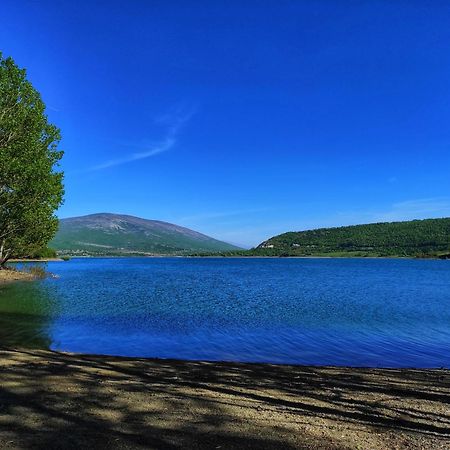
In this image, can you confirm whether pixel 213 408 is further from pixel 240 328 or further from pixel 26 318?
pixel 26 318

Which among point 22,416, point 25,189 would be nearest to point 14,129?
point 25,189

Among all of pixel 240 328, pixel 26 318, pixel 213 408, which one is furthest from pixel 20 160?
pixel 213 408

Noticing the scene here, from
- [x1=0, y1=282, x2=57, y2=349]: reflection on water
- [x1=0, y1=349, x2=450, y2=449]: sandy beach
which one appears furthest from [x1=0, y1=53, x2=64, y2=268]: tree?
[x1=0, y1=349, x2=450, y2=449]: sandy beach

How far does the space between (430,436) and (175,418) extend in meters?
5.58

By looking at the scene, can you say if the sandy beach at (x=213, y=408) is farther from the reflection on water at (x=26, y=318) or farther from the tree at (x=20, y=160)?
the tree at (x=20, y=160)

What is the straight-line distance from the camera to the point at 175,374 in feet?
49.2

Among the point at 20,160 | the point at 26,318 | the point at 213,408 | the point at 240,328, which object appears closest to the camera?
the point at 213,408

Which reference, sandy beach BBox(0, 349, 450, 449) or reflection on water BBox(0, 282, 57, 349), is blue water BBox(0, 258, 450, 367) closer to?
reflection on water BBox(0, 282, 57, 349)

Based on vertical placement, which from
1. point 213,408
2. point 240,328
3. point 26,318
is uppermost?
point 213,408

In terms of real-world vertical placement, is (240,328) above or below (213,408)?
below

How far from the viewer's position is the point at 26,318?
3228cm

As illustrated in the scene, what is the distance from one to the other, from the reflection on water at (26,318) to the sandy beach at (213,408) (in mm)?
8332

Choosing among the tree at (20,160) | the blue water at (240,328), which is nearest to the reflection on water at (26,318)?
the blue water at (240,328)

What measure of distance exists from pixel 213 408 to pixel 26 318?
26.9m
